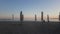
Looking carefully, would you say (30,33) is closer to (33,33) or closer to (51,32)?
(33,33)

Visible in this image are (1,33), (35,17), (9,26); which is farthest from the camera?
(35,17)

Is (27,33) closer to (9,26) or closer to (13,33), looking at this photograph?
(13,33)

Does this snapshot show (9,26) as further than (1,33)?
Yes

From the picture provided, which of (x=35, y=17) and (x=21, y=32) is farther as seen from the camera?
(x=35, y=17)

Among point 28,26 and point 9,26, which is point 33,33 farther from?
point 9,26

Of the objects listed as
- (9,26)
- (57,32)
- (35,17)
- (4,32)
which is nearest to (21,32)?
(4,32)

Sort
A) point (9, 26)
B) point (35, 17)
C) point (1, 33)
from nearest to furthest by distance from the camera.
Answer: point (1, 33)
point (9, 26)
point (35, 17)

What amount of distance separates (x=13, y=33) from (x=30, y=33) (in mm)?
1140

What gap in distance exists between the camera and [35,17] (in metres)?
29.9

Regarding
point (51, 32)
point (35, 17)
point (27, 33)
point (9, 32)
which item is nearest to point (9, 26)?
point (9, 32)

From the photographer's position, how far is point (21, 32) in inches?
326

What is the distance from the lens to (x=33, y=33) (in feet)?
26.9

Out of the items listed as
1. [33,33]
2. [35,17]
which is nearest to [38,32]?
[33,33]

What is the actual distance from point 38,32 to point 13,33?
1.70 m
